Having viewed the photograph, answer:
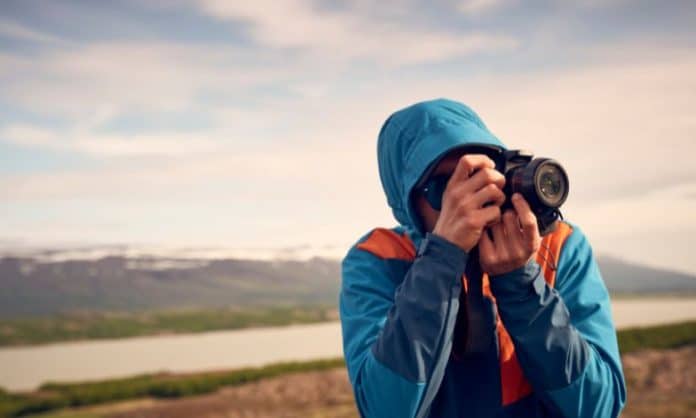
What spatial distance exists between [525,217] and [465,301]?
0.37 meters

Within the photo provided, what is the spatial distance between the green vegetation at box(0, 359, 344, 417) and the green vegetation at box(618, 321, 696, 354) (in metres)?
7.60

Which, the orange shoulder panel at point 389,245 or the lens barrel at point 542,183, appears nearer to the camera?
the lens barrel at point 542,183

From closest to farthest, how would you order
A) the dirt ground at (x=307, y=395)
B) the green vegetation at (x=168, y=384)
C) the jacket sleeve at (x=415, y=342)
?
1. the jacket sleeve at (x=415, y=342)
2. the dirt ground at (x=307, y=395)
3. the green vegetation at (x=168, y=384)

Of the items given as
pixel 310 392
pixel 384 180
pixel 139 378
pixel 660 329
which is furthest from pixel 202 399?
pixel 384 180

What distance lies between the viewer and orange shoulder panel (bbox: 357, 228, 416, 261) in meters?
2.30

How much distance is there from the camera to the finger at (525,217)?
196 cm

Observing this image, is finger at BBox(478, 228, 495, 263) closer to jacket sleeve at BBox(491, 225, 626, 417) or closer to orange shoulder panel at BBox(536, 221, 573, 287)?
jacket sleeve at BBox(491, 225, 626, 417)

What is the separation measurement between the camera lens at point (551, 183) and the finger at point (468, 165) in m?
0.14

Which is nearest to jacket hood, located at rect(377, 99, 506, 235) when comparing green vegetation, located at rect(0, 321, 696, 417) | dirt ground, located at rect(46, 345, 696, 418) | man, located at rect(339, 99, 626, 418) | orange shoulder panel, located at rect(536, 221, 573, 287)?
man, located at rect(339, 99, 626, 418)

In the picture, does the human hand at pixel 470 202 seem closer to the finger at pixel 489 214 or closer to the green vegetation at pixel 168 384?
the finger at pixel 489 214

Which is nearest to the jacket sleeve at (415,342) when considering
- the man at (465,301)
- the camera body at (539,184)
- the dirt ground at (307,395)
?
the man at (465,301)

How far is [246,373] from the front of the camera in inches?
730

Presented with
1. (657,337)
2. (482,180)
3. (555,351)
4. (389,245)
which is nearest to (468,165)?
(482,180)

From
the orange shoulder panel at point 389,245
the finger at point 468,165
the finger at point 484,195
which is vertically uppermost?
the finger at point 468,165
